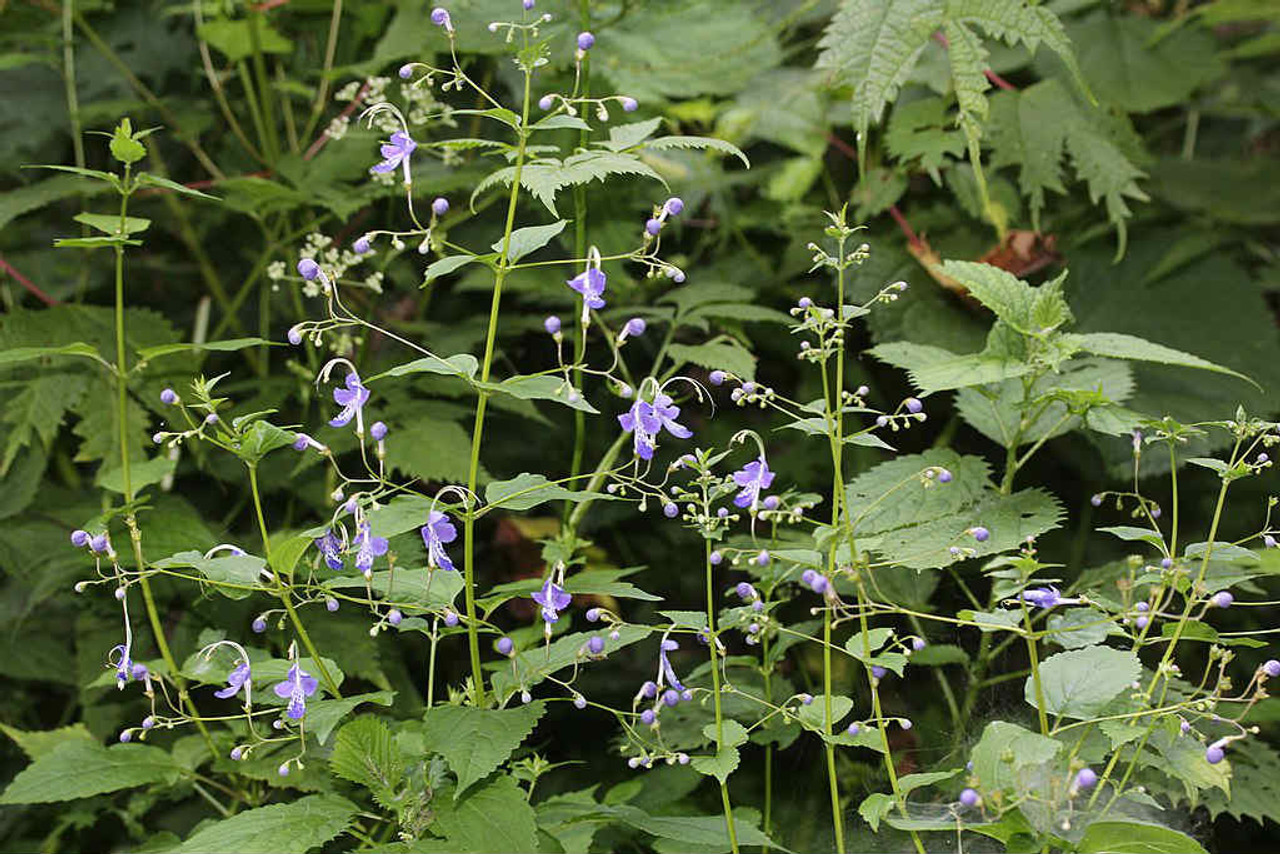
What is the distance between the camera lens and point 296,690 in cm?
111

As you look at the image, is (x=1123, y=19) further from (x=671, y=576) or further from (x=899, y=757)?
(x=899, y=757)

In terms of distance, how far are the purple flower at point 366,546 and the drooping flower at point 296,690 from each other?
133mm

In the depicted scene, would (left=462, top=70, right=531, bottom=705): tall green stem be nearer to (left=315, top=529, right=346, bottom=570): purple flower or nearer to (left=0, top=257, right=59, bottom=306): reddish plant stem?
(left=315, top=529, right=346, bottom=570): purple flower

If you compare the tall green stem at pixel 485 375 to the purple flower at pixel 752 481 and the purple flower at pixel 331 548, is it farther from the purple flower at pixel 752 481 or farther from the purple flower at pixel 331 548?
the purple flower at pixel 752 481

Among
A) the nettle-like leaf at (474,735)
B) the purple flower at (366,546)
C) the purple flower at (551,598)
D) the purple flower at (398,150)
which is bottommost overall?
the nettle-like leaf at (474,735)

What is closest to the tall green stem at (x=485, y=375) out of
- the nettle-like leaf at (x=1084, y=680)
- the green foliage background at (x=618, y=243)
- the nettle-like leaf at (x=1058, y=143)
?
the green foliage background at (x=618, y=243)

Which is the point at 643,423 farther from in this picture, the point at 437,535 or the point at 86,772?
the point at 86,772

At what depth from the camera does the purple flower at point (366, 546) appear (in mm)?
1071

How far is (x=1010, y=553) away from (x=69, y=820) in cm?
136

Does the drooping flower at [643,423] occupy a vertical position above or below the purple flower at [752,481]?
above

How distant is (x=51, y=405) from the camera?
172 cm

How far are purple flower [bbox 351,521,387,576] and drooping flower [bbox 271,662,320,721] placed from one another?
0.13m

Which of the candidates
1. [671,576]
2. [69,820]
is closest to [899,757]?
[671,576]

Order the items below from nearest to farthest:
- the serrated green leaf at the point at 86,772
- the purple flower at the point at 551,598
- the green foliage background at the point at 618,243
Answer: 1. the purple flower at the point at 551,598
2. the serrated green leaf at the point at 86,772
3. the green foliage background at the point at 618,243
